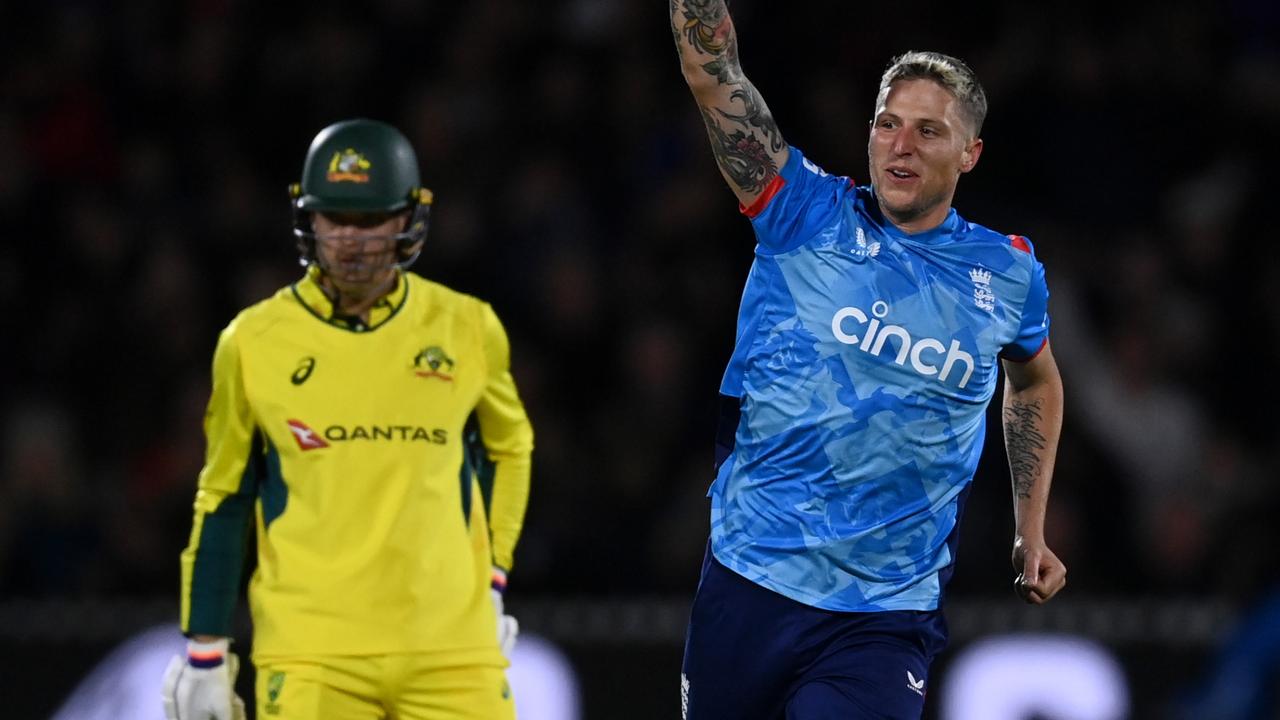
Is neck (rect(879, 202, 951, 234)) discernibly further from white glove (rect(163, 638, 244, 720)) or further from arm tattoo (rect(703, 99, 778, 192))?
white glove (rect(163, 638, 244, 720))

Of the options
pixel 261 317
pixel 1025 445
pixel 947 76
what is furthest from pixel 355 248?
pixel 1025 445

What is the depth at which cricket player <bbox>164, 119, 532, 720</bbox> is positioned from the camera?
190 inches

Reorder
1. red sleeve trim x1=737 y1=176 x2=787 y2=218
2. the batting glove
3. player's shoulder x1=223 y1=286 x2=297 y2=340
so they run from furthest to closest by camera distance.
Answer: the batting glove → player's shoulder x1=223 y1=286 x2=297 y2=340 → red sleeve trim x1=737 y1=176 x2=787 y2=218

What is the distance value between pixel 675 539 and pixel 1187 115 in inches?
156

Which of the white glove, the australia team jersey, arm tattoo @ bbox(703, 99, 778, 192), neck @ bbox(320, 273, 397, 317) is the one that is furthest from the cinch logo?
the white glove

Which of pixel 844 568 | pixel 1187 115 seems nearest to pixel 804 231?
pixel 844 568

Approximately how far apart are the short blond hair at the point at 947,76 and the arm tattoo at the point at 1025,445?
80cm

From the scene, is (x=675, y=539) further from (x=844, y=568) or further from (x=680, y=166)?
(x=844, y=568)

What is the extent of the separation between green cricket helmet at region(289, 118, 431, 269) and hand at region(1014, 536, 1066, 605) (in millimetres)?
Result: 1741

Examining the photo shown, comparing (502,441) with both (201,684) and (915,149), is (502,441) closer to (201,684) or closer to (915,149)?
(201,684)

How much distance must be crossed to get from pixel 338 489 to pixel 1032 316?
179 cm

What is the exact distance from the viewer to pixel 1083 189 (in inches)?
398

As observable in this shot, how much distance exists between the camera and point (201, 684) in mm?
4977

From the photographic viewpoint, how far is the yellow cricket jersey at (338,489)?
4.84 metres
